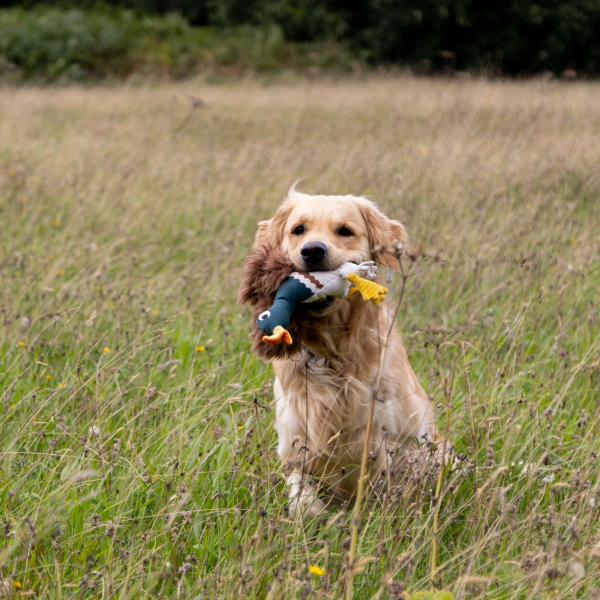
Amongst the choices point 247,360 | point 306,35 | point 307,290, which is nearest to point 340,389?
point 307,290

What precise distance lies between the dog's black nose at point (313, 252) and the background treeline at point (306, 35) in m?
15.4

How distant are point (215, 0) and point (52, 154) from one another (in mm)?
16826

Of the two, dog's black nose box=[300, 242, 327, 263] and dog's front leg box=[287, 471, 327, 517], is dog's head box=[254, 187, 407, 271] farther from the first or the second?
dog's front leg box=[287, 471, 327, 517]

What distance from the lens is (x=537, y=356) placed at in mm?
3061

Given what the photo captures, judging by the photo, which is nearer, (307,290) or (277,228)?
(307,290)

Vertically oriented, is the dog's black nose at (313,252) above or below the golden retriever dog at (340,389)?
above

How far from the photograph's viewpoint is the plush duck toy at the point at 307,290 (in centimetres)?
199

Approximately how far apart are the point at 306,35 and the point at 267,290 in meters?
20.0

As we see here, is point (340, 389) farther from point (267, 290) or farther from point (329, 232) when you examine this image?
point (329, 232)

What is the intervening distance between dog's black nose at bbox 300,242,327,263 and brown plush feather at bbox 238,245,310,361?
2.7 inches

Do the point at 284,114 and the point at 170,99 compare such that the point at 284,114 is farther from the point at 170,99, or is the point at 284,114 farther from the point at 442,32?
the point at 442,32

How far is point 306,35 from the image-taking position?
2019 cm

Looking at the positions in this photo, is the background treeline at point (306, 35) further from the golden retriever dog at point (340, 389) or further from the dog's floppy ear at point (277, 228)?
the golden retriever dog at point (340, 389)

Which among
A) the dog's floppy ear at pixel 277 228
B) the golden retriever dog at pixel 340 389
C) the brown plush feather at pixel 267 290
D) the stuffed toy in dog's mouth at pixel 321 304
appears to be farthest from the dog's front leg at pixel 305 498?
the dog's floppy ear at pixel 277 228
